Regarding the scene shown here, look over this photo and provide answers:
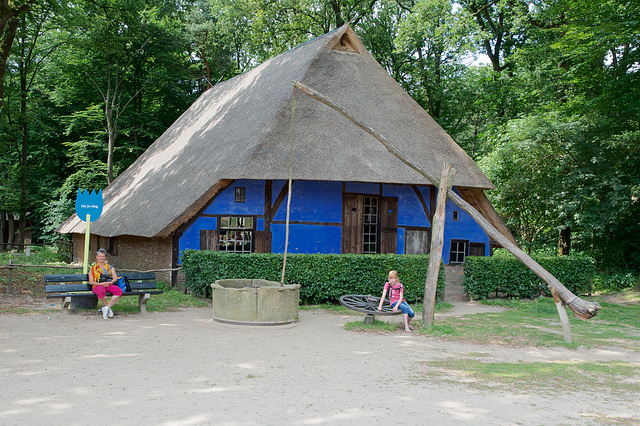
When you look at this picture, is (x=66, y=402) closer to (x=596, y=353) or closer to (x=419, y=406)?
(x=419, y=406)

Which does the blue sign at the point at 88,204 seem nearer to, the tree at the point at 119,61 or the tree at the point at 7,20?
the tree at the point at 7,20

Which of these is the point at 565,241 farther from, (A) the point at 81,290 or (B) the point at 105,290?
(A) the point at 81,290

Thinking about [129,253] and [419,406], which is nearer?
[419,406]

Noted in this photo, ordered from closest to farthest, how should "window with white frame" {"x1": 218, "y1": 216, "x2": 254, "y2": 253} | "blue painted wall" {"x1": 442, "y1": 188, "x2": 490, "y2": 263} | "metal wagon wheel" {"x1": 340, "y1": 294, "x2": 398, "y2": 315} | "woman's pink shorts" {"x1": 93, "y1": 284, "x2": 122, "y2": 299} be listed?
"metal wagon wheel" {"x1": 340, "y1": 294, "x2": 398, "y2": 315}, "woman's pink shorts" {"x1": 93, "y1": 284, "x2": 122, "y2": 299}, "window with white frame" {"x1": 218, "y1": 216, "x2": 254, "y2": 253}, "blue painted wall" {"x1": 442, "y1": 188, "x2": 490, "y2": 263}

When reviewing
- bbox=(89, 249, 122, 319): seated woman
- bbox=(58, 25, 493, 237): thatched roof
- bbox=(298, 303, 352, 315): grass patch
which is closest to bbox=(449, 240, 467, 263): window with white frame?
bbox=(58, 25, 493, 237): thatched roof

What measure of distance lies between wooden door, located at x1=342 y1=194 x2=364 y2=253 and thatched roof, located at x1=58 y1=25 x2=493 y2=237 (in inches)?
68.1

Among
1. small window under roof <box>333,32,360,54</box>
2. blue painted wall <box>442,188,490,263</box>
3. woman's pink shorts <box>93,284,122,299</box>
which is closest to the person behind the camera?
woman's pink shorts <box>93,284,122,299</box>

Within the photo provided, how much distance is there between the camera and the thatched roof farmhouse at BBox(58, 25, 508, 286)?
15.4 m

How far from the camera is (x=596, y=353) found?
898 cm

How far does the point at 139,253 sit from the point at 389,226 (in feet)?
27.2

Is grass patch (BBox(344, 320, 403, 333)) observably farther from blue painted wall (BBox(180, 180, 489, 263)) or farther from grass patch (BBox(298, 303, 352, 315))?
blue painted wall (BBox(180, 180, 489, 263))

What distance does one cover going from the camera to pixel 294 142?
15891mm

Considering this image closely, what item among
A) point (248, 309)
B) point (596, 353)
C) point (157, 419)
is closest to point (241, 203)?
point (248, 309)

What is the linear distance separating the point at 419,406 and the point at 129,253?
14.8m
